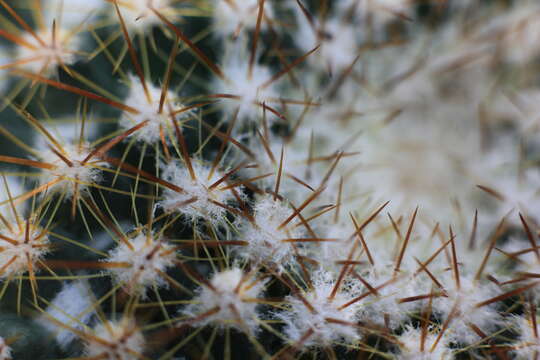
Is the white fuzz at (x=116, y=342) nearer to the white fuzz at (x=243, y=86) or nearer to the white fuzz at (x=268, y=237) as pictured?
the white fuzz at (x=268, y=237)

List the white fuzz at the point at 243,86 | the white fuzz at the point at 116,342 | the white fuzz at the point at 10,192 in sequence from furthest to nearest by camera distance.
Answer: the white fuzz at the point at 243,86, the white fuzz at the point at 10,192, the white fuzz at the point at 116,342

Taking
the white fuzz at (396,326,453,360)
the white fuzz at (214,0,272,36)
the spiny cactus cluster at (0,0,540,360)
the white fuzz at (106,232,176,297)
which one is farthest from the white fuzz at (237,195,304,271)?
the white fuzz at (214,0,272,36)

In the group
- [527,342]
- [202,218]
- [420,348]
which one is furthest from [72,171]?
[527,342]

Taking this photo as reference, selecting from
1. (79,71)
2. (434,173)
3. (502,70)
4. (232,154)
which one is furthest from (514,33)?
(79,71)

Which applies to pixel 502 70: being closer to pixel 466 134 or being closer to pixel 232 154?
pixel 466 134

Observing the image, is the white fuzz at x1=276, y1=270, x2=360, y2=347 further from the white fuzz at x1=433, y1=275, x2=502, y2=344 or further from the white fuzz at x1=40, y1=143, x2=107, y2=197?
the white fuzz at x1=40, y1=143, x2=107, y2=197

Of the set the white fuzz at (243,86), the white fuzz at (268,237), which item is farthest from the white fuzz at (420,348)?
the white fuzz at (243,86)

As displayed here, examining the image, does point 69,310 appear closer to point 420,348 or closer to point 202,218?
point 202,218

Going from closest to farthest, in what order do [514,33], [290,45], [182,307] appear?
[182,307]
[290,45]
[514,33]
